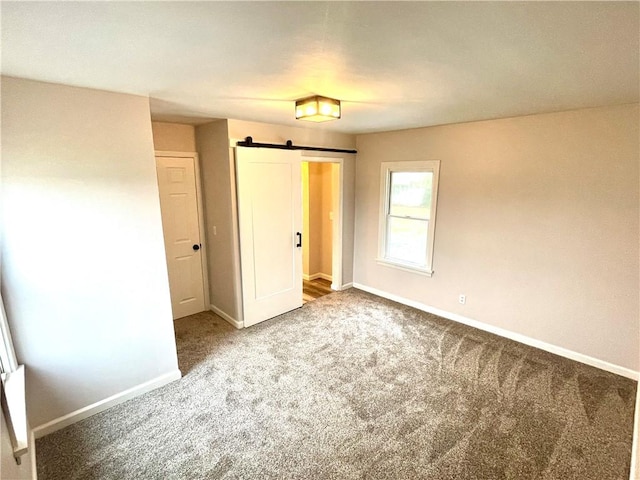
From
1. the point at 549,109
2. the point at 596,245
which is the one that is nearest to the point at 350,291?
the point at 596,245

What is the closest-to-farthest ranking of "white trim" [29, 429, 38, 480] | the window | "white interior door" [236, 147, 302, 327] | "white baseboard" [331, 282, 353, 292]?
"white trim" [29, 429, 38, 480]
"white interior door" [236, 147, 302, 327]
the window
"white baseboard" [331, 282, 353, 292]

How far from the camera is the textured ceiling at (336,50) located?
1.08 meters

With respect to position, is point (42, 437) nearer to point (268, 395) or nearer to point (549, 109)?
point (268, 395)

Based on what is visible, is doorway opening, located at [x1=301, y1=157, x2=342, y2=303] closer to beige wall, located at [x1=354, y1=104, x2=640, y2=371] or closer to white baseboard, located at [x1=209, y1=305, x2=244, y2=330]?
white baseboard, located at [x1=209, y1=305, x2=244, y2=330]

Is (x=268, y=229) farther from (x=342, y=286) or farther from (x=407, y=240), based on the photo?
(x=407, y=240)

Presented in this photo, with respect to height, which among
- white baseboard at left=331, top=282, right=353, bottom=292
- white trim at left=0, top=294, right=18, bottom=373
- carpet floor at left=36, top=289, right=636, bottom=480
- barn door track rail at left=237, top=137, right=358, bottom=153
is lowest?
carpet floor at left=36, top=289, right=636, bottom=480

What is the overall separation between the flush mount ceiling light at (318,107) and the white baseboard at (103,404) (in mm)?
2488

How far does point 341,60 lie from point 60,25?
3.80 feet

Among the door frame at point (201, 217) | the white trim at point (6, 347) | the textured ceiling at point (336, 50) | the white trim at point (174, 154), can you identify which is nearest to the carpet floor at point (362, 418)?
the white trim at point (6, 347)

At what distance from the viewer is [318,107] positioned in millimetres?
2215

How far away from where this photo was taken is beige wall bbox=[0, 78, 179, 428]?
1922mm

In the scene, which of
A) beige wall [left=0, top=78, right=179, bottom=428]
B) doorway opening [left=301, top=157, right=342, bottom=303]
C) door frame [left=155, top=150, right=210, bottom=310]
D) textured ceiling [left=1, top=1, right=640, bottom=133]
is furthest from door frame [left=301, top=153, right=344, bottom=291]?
beige wall [left=0, top=78, right=179, bottom=428]

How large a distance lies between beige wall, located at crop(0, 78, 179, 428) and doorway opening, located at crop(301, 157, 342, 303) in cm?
256

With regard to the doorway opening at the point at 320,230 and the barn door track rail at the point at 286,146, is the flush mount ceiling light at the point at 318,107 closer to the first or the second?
the barn door track rail at the point at 286,146
